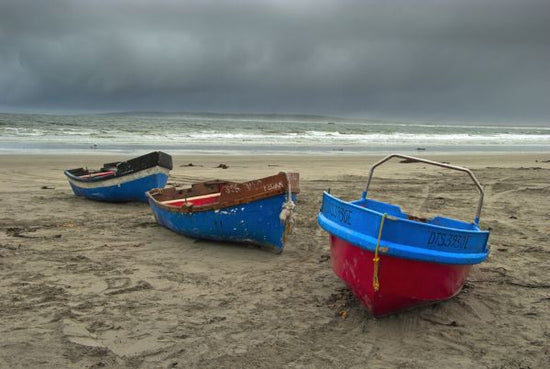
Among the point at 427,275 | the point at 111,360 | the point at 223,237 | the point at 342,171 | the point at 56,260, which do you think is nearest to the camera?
the point at 111,360

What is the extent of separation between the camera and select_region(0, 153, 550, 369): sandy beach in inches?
152

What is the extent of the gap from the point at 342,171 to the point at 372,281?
1247cm

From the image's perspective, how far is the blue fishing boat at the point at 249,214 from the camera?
6.28 m

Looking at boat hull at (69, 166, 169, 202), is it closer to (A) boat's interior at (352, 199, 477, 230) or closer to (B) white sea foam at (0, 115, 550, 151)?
(A) boat's interior at (352, 199, 477, 230)

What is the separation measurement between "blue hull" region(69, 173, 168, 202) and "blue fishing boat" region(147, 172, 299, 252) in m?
2.89

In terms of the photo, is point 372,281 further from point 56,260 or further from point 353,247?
point 56,260

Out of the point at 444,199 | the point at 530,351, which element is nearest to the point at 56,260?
the point at 530,351

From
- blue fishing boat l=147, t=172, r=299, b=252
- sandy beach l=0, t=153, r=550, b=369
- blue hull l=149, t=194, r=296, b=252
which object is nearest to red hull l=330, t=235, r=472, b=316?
sandy beach l=0, t=153, r=550, b=369

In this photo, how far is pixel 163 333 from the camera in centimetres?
414

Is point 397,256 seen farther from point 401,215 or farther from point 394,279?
point 401,215

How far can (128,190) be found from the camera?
9914mm

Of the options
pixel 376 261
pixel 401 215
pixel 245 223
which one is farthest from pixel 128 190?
pixel 376 261

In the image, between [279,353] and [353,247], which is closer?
[279,353]

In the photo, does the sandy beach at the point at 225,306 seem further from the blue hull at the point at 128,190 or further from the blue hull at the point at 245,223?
the blue hull at the point at 128,190
